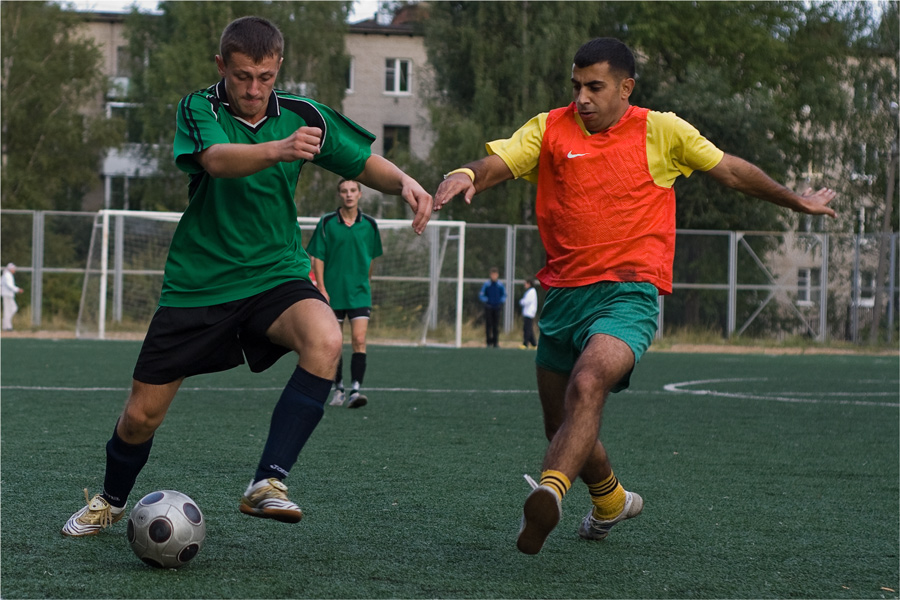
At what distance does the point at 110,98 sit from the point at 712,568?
42.6 metres

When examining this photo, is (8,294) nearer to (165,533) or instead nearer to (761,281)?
(761,281)

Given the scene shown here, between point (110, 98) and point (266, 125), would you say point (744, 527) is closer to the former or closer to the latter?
point (266, 125)

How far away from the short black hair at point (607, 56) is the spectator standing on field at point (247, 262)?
0.98 m

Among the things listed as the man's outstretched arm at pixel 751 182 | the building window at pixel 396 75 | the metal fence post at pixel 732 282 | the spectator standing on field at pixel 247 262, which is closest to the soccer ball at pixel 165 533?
the spectator standing on field at pixel 247 262

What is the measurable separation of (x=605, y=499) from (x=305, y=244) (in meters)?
19.9

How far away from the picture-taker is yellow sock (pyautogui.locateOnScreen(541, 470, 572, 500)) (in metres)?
3.90

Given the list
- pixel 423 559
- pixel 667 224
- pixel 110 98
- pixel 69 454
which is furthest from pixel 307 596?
pixel 110 98

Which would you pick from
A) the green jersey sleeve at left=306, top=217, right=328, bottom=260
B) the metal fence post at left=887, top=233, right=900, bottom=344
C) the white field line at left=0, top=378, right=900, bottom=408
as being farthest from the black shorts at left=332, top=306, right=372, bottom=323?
the metal fence post at left=887, top=233, right=900, bottom=344

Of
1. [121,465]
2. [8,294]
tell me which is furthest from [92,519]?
[8,294]

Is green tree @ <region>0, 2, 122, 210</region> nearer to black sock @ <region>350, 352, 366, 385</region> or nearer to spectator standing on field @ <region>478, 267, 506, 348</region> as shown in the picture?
spectator standing on field @ <region>478, 267, 506, 348</region>

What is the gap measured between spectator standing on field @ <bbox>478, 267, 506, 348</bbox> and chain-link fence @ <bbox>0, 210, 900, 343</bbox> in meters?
2.26

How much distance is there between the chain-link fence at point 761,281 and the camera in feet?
92.5

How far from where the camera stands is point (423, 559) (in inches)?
171

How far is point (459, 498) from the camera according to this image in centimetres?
571
